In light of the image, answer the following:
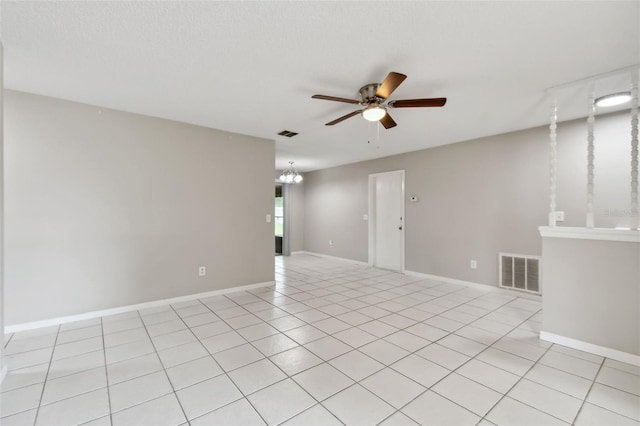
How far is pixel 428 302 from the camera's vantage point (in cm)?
379

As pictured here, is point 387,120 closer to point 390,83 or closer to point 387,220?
point 390,83

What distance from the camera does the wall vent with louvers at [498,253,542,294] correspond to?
12.8ft

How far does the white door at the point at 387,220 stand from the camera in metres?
5.66

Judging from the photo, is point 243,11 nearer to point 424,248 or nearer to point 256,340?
point 256,340

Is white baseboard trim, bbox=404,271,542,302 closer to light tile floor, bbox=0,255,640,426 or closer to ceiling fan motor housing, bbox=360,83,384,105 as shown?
light tile floor, bbox=0,255,640,426

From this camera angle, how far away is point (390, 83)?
84.1 inches

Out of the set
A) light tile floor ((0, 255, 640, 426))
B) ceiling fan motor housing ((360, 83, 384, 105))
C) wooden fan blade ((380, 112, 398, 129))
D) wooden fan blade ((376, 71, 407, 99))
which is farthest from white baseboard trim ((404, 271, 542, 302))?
wooden fan blade ((376, 71, 407, 99))

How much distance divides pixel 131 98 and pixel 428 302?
4349mm

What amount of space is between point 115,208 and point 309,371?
2.91 metres

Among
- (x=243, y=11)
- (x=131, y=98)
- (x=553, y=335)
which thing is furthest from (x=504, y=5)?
(x=131, y=98)

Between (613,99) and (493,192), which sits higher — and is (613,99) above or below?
above

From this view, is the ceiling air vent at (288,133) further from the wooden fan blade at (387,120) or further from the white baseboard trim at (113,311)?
the white baseboard trim at (113,311)

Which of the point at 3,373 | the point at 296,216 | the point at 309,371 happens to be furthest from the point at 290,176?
the point at 3,373

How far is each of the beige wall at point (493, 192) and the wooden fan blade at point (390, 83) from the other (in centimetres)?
229
